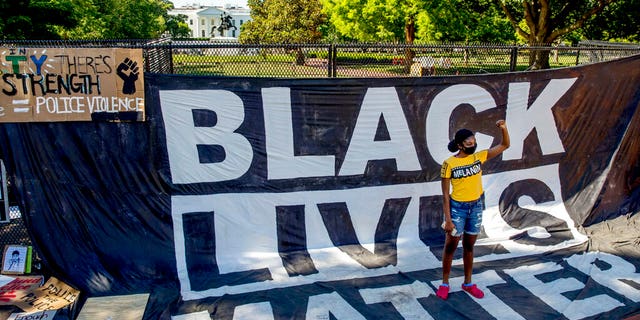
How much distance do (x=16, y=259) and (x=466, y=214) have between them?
14.1 feet

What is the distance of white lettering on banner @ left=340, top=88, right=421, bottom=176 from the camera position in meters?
5.53

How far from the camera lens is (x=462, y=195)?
4.57m

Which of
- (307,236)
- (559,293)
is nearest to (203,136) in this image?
(307,236)

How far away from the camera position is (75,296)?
4.58 m

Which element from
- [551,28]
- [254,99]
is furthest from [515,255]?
[551,28]

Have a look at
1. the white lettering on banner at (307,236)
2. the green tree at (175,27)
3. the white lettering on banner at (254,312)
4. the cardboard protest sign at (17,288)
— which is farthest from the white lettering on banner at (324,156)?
the green tree at (175,27)

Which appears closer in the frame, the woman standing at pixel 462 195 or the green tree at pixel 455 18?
the woman standing at pixel 462 195

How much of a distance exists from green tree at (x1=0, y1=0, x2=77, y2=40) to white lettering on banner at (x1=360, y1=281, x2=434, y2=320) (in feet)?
48.4

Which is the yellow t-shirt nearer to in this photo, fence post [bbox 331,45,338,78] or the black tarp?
the black tarp

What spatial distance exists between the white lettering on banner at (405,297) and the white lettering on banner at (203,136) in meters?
1.83

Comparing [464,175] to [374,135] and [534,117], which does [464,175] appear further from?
[534,117]

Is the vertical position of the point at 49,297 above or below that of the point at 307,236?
below

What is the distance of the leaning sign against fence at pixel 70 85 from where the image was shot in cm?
446

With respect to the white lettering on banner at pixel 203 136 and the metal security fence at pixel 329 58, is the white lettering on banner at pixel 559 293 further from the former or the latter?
the white lettering on banner at pixel 203 136
